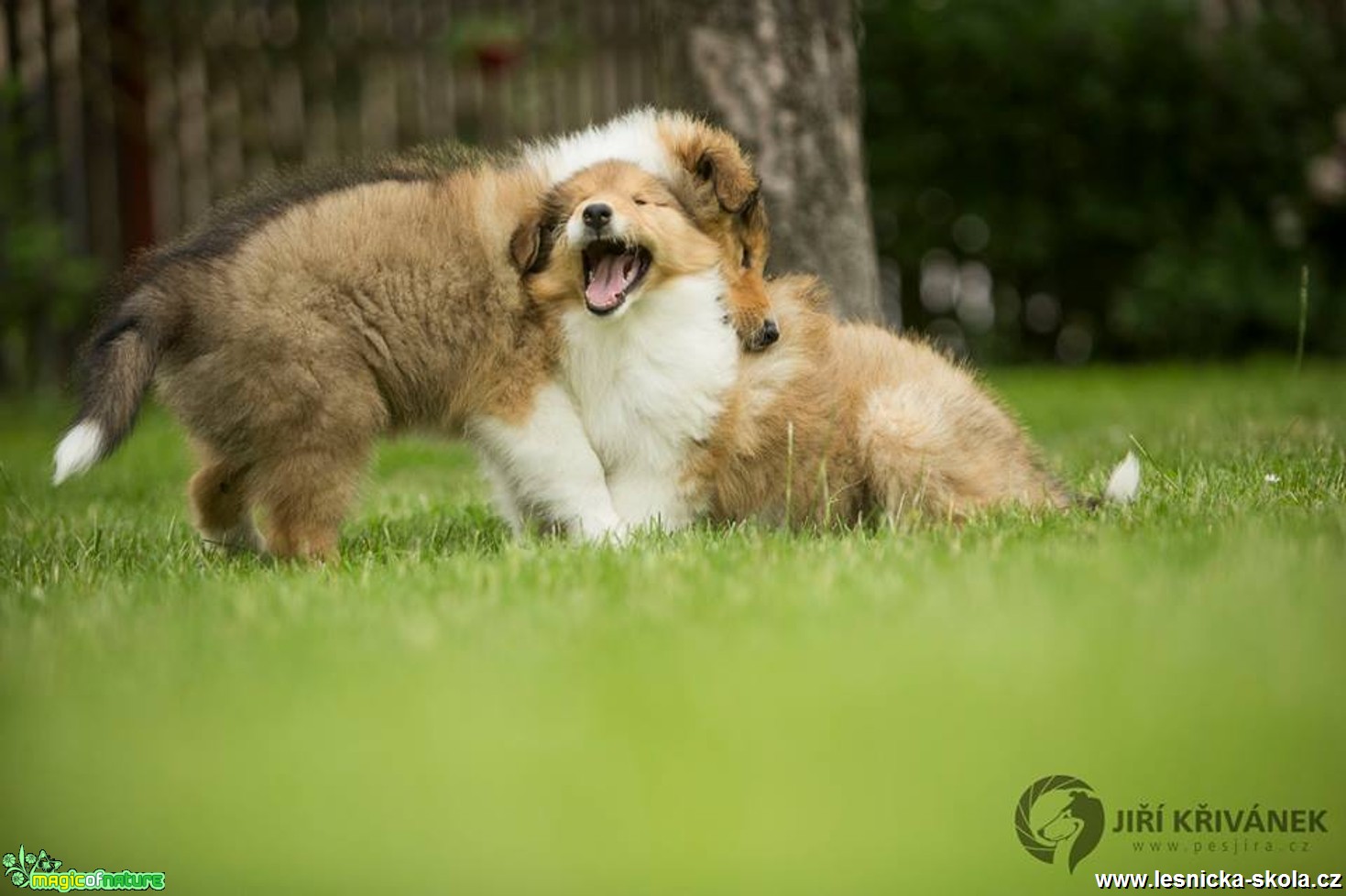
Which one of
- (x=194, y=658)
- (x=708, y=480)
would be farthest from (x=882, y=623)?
(x=708, y=480)

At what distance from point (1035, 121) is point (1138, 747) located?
29.7 feet

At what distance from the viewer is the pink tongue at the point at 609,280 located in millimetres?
4059

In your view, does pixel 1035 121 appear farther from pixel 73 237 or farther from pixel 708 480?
pixel 708 480

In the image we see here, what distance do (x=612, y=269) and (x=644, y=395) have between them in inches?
14.4

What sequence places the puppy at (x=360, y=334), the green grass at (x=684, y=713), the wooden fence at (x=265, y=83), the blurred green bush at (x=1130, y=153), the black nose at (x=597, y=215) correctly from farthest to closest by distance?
the blurred green bush at (x=1130, y=153)
the wooden fence at (x=265, y=83)
the black nose at (x=597, y=215)
the puppy at (x=360, y=334)
the green grass at (x=684, y=713)

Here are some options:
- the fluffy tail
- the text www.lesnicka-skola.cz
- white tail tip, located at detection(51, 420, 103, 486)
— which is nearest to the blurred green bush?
the fluffy tail

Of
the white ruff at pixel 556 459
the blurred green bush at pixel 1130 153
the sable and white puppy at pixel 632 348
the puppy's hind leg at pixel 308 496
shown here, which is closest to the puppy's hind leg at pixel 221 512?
the puppy's hind leg at pixel 308 496

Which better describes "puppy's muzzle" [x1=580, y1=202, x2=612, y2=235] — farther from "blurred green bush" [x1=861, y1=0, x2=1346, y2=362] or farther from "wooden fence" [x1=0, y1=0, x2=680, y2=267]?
"blurred green bush" [x1=861, y1=0, x2=1346, y2=362]

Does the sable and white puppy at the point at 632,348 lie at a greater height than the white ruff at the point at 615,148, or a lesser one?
lesser

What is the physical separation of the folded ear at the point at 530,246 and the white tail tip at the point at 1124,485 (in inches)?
65.9

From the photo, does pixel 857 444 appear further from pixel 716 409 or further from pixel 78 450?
pixel 78 450

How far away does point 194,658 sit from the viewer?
104 inches

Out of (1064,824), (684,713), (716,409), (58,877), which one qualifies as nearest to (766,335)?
(716,409)

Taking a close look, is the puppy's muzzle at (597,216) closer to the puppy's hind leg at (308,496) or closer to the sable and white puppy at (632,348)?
the sable and white puppy at (632,348)
